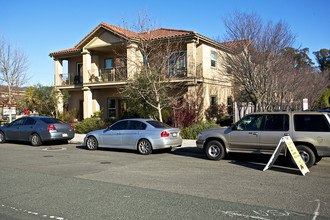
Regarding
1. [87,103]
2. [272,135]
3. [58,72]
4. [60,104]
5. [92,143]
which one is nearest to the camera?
[272,135]

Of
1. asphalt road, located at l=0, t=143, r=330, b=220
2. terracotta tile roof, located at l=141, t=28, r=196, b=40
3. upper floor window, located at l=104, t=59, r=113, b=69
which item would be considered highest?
terracotta tile roof, located at l=141, t=28, r=196, b=40

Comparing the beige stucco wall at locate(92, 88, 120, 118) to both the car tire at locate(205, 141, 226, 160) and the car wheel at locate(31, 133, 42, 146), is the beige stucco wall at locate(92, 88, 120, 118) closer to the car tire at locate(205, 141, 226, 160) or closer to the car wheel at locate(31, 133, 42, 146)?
the car wheel at locate(31, 133, 42, 146)

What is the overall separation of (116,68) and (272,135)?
14.3m

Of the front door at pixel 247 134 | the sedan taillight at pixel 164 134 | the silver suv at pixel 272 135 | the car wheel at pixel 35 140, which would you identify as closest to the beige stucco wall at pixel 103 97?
the car wheel at pixel 35 140

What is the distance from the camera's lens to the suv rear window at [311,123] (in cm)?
859

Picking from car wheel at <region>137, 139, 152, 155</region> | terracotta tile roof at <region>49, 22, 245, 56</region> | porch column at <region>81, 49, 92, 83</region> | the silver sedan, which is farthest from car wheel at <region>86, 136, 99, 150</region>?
porch column at <region>81, 49, 92, 83</region>

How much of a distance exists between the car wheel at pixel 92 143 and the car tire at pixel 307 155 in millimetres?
8237

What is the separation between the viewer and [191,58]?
20172 millimetres

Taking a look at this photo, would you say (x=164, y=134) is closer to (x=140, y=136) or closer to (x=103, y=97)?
(x=140, y=136)

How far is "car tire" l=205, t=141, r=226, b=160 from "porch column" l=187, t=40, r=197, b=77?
409 inches

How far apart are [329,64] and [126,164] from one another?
5691 centimetres

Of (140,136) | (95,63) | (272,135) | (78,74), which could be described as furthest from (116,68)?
(272,135)

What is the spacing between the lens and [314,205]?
18.1 feet

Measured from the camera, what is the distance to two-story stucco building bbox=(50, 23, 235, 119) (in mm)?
20155
